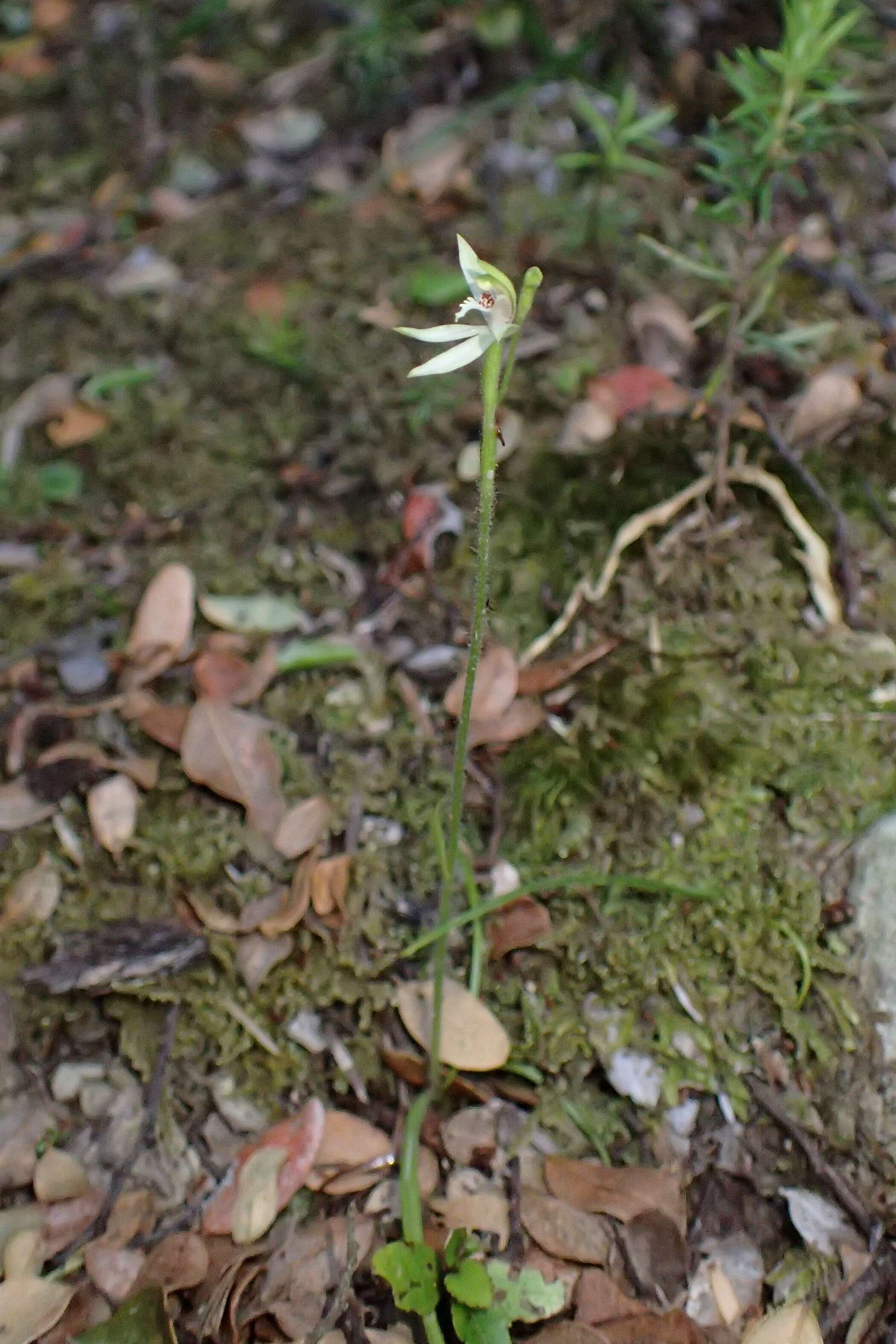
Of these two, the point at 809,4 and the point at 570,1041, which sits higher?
the point at 809,4

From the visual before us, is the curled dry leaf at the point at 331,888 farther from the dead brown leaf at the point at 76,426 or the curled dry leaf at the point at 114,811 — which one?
the dead brown leaf at the point at 76,426

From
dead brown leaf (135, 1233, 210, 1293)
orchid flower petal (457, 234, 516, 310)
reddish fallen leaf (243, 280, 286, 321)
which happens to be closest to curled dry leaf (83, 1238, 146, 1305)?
dead brown leaf (135, 1233, 210, 1293)

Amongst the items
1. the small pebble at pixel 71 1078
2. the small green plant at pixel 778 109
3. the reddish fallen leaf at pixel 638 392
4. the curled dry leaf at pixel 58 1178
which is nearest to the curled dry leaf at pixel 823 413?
the reddish fallen leaf at pixel 638 392

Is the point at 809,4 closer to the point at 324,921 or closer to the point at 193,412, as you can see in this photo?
the point at 193,412

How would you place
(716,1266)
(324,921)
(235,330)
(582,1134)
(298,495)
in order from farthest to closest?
(235,330), (298,495), (324,921), (582,1134), (716,1266)

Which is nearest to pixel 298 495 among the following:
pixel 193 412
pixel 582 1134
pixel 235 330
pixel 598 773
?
pixel 193 412

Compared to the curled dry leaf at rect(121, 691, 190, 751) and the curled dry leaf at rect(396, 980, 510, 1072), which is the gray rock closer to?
the curled dry leaf at rect(396, 980, 510, 1072)

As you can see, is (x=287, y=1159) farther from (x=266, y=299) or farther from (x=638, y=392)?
(x=266, y=299)

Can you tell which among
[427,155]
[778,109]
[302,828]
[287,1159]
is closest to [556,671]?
[302,828]
